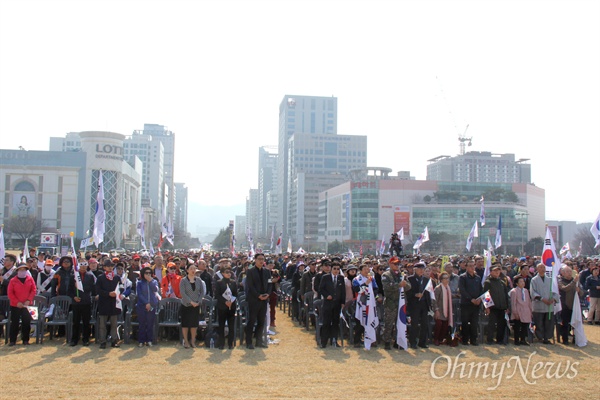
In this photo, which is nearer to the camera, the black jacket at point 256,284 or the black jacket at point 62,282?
the black jacket at point 256,284

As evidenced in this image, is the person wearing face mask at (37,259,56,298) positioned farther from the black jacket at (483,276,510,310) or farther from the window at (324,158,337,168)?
the window at (324,158,337,168)

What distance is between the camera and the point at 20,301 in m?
11.8

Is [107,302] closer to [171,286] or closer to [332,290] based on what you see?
[171,286]

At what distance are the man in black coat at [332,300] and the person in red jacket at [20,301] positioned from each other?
6247 millimetres

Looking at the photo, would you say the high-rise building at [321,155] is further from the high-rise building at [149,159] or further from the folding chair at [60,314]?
the folding chair at [60,314]

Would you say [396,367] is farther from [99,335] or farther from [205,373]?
[99,335]

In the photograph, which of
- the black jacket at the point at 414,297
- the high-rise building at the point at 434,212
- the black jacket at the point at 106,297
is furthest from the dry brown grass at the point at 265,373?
the high-rise building at the point at 434,212

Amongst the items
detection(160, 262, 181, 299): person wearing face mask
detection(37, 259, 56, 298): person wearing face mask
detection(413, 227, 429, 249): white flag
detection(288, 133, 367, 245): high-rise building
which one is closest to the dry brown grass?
detection(160, 262, 181, 299): person wearing face mask

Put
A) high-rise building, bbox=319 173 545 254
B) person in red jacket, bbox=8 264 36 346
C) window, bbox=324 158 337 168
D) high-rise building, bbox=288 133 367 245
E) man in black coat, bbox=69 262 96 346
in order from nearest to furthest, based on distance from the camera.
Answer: person in red jacket, bbox=8 264 36 346, man in black coat, bbox=69 262 96 346, high-rise building, bbox=319 173 545 254, high-rise building, bbox=288 133 367 245, window, bbox=324 158 337 168

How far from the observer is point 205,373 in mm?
9477

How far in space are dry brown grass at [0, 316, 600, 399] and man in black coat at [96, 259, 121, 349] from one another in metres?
0.47

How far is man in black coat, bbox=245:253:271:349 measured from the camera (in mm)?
11945

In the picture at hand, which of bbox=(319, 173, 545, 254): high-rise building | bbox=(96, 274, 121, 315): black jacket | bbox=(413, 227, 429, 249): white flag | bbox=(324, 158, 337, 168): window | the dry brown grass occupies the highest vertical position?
bbox=(324, 158, 337, 168): window

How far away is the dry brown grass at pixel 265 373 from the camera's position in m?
8.33
